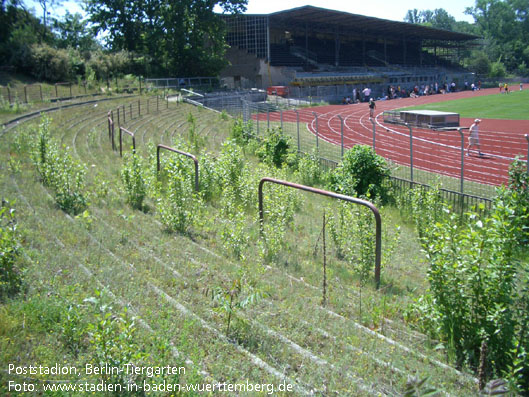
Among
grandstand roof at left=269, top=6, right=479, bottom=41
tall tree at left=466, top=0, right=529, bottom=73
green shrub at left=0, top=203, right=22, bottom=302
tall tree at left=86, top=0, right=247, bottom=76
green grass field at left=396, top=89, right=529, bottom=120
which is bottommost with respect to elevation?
green shrub at left=0, top=203, right=22, bottom=302

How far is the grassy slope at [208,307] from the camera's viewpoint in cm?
434

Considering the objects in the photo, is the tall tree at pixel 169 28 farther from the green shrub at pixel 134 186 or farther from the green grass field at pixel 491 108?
the green shrub at pixel 134 186

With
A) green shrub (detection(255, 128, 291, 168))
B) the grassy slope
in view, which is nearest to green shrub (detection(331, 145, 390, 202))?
green shrub (detection(255, 128, 291, 168))

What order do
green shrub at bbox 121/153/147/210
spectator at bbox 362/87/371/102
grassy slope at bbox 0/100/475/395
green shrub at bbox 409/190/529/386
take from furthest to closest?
1. spectator at bbox 362/87/371/102
2. green shrub at bbox 121/153/147/210
3. green shrub at bbox 409/190/529/386
4. grassy slope at bbox 0/100/475/395

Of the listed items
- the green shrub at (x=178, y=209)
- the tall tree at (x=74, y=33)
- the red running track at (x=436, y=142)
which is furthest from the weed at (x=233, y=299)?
the tall tree at (x=74, y=33)

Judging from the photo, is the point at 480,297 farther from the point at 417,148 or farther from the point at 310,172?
the point at 417,148

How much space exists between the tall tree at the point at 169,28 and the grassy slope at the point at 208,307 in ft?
134

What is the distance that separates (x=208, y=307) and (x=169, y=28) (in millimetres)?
46710

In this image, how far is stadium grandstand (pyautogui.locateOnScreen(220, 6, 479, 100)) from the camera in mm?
58625

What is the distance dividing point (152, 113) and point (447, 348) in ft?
86.3

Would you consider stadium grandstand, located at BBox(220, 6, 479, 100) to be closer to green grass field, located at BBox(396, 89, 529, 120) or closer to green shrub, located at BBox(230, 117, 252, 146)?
green grass field, located at BBox(396, 89, 529, 120)

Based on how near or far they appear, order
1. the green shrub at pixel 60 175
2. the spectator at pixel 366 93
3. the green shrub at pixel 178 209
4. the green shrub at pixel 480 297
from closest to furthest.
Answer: the green shrub at pixel 480 297, the green shrub at pixel 178 209, the green shrub at pixel 60 175, the spectator at pixel 366 93

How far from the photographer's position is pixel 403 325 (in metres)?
5.66

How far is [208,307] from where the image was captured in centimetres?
547
